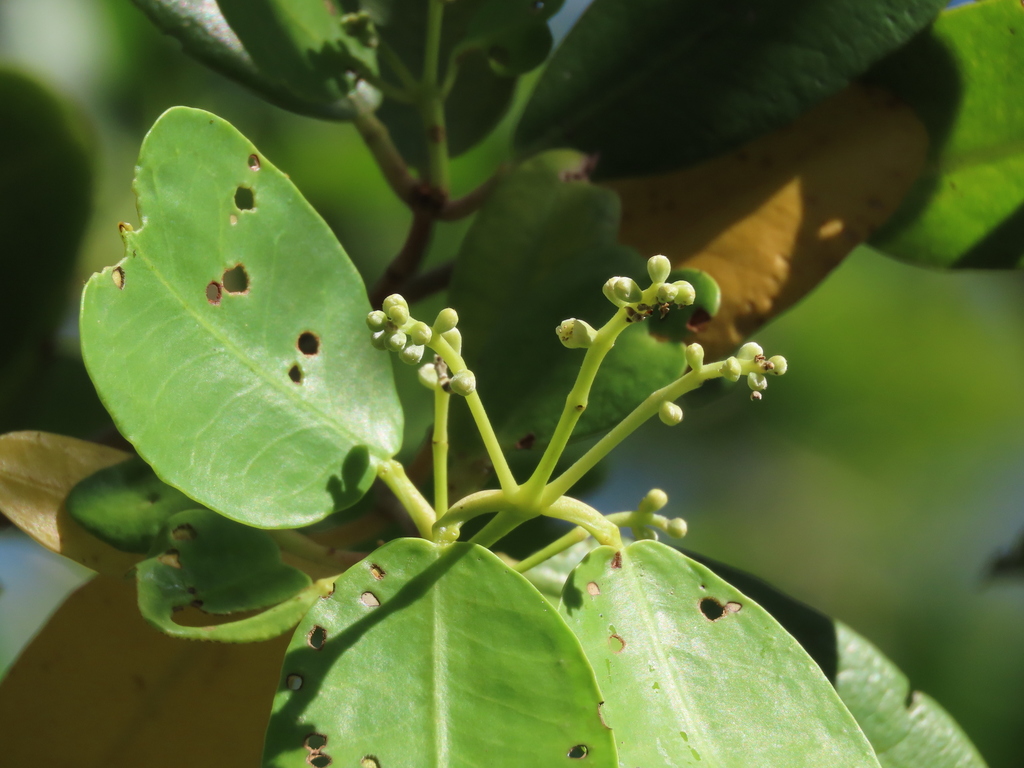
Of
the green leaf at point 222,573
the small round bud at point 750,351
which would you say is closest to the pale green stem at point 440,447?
the green leaf at point 222,573

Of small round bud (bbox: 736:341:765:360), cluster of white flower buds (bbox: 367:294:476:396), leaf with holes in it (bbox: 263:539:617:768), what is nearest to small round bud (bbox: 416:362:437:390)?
cluster of white flower buds (bbox: 367:294:476:396)

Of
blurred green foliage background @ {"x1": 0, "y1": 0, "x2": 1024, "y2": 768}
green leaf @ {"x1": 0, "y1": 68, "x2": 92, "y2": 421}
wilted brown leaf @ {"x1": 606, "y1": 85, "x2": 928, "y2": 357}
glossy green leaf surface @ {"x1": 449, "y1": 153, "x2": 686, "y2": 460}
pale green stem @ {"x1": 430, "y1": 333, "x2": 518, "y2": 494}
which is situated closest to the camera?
pale green stem @ {"x1": 430, "y1": 333, "x2": 518, "y2": 494}

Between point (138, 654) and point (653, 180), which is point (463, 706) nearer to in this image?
point (138, 654)

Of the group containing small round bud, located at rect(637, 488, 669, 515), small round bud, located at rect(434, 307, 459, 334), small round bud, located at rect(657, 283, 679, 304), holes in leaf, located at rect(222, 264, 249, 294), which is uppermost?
small round bud, located at rect(657, 283, 679, 304)

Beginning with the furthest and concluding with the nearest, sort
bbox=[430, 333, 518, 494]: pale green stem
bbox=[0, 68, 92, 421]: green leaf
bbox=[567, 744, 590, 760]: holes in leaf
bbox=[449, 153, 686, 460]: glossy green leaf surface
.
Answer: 1. bbox=[0, 68, 92, 421]: green leaf
2. bbox=[449, 153, 686, 460]: glossy green leaf surface
3. bbox=[430, 333, 518, 494]: pale green stem
4. bbox=[567, 744, 590, 760]: holes in leaf

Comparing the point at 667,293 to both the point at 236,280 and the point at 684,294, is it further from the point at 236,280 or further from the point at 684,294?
the point at 236,280

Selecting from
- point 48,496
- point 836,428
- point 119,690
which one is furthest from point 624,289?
point 836,428

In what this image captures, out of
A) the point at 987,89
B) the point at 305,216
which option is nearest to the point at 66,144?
the point at 305,216

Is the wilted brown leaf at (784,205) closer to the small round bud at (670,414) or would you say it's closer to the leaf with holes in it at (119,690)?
the small round bud at (670,414)

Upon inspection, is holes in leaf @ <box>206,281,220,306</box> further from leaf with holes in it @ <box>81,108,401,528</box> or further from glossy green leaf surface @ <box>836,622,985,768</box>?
glossy green leaf surface @ <box>836,622,985,768</box>
